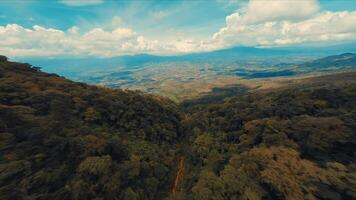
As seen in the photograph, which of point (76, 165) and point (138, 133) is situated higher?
point (76, 165)

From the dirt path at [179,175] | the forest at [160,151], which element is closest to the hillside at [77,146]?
the forest at [160,151]

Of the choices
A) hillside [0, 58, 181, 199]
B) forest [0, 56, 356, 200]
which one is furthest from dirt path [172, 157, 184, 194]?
hillside [0, 58, 181, 199]

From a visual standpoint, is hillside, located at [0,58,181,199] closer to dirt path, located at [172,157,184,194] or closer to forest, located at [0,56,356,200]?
forest, located at [0,56,356,200]

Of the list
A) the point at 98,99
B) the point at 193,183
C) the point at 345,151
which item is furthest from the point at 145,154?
the point at 345,151

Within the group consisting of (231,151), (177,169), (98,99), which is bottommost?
(177,169)

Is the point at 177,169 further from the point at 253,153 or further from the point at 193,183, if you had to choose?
the point at 253,153

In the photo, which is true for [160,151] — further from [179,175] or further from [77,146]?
[77,146]

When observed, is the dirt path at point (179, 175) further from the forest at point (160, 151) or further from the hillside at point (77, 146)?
the hillside at point (77, 146)

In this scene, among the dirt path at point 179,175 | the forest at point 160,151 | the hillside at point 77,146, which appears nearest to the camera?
the hillside at point 77,146
